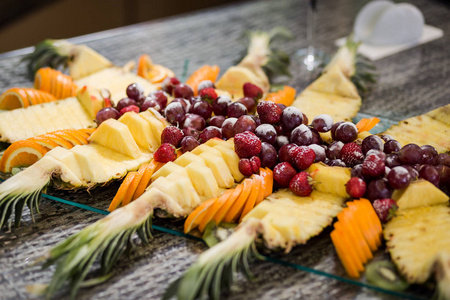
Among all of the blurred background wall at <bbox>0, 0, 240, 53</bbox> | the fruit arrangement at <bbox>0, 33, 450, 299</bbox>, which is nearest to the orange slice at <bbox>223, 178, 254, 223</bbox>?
the fruit arrangement at <bbox>0, 33, 450, 299</bbox>

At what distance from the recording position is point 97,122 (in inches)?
104

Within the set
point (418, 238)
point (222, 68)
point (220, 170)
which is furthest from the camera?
point (222, 68)

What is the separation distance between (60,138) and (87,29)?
3626 millimetres

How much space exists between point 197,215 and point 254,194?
10.0 inches

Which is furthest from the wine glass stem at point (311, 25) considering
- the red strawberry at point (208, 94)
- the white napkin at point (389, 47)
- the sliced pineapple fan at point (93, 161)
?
the sliced pineapple fan at point (93, 161)

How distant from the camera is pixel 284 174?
7.00 ft

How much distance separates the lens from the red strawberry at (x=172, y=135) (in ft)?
7.79

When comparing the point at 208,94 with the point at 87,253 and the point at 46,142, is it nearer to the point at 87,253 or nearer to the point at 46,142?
the point at 46,142

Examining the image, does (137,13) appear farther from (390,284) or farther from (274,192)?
(390,284)

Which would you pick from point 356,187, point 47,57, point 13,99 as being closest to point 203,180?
point 356,187

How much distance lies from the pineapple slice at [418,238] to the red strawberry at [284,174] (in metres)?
0.44

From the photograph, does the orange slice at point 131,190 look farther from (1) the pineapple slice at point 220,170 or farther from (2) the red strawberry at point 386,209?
(2) the red strawberry at point 386,209

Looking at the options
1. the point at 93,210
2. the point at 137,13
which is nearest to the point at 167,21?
the point at 137,13

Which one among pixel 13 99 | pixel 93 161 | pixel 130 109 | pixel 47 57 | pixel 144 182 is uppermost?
pixel 47 57
